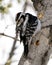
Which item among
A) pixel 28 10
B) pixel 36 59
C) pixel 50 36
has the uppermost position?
pixel 28 10

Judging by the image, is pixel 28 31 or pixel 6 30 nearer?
pixel 28 31

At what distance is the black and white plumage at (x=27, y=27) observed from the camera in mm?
2020

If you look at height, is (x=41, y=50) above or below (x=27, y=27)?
below

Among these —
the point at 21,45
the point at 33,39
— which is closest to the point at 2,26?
the point at 21,45

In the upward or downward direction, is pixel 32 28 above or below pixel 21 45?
above

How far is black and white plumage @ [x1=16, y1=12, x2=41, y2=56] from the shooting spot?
2.02 m

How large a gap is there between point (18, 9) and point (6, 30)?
0.94 ft

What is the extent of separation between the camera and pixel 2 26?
251 centimetres

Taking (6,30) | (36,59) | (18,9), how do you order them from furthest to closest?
1. (18,9)
2. (6,30)
3. (36,59)

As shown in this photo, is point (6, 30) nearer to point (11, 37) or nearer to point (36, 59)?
point (11, 37)

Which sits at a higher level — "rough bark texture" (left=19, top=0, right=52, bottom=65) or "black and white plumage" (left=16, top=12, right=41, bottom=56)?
"black and white plumage" (left=16, top=12, right=41, bottom=56)

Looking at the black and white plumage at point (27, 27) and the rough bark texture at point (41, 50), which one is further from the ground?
the black and white plumage at point (27, 27)

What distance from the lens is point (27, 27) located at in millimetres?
2049

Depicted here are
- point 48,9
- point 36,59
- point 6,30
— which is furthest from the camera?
point 6,30
